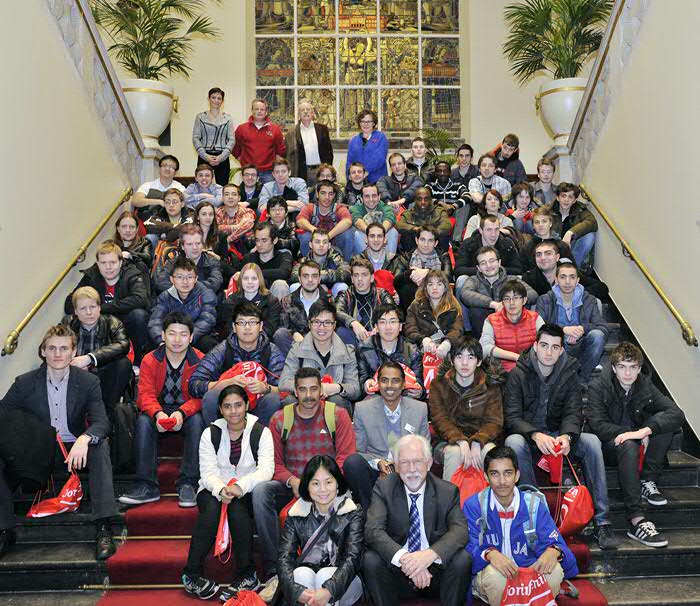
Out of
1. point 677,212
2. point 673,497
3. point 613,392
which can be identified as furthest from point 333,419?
point 677,212

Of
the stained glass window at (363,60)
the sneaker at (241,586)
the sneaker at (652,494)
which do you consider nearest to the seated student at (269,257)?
the sneaker at (241,586)

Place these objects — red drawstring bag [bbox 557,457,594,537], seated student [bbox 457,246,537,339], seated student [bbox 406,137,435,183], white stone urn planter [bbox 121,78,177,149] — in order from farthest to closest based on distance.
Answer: white stone urn planter [bbox 121,78,177,149]
seated student [bbox 406,137,435,183]
seated student [bbox 457,246,537,339]
red drawstring bag [bbox 557,457,594,537]

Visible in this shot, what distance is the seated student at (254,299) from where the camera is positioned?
575cm

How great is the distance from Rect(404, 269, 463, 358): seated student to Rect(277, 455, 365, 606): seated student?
5.37 feet

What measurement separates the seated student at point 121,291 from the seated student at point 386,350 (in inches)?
58.6

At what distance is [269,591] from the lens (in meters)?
4.02

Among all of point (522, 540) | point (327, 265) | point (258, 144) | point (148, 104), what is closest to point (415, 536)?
point (522, 540)

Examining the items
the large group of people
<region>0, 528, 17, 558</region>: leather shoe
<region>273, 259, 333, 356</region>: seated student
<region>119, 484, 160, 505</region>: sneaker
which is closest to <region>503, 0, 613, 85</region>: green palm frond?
the large group of people

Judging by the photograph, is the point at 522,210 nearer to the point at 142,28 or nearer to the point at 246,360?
the point at 246,360

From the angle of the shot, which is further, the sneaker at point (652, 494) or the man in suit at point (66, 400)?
the sneaker at point (652, 494)

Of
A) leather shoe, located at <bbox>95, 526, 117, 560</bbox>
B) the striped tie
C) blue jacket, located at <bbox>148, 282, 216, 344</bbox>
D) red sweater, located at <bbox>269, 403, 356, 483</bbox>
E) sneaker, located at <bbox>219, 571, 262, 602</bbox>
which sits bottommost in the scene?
sneaker, located at <bbox>219, 571, 262, 602</bbox>

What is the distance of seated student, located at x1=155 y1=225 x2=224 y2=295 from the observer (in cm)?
615

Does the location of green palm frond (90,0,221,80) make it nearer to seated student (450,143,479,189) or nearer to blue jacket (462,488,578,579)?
seated student (450,143,479,189)

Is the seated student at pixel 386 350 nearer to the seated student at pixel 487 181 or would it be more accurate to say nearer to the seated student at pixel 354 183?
the seated student at pixel 354 183
